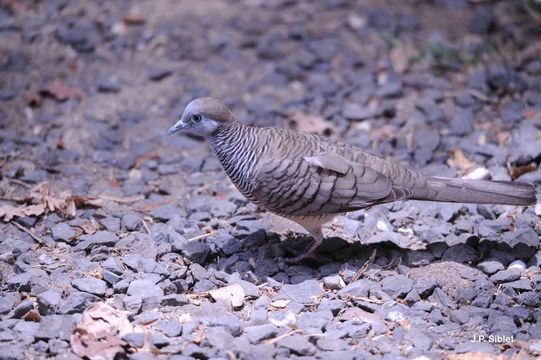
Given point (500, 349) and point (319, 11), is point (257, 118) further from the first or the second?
point (500, 349)

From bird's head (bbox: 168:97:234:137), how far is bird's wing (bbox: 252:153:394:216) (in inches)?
17.4

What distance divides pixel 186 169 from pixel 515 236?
8.68 ft

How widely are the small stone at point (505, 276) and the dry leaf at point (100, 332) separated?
2223 millimetres

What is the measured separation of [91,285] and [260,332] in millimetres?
1084

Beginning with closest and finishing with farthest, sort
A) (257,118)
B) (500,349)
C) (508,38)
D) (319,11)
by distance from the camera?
(500,349)
(257,118)
(508,38)
(319,11)

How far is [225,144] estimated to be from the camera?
509cm

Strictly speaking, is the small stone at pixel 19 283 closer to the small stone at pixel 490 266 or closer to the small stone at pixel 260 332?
the small stone at pixel 260 332

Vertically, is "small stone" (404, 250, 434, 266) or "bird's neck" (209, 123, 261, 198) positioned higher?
"bird's neck" (209, 123, 261, 198)

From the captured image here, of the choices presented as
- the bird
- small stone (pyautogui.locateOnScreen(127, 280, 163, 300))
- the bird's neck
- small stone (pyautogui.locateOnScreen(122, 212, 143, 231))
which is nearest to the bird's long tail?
the bird

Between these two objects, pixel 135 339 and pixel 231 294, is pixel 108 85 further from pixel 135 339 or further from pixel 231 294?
pixel 135 339

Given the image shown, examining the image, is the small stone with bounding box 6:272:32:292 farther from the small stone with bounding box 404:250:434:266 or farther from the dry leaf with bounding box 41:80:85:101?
the dry leaf with bounding box 41:80:85:101

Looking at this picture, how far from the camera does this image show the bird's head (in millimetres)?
5094

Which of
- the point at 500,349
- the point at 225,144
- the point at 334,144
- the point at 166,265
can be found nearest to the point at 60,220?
the point at 166,265

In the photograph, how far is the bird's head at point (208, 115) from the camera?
16.7 feet
